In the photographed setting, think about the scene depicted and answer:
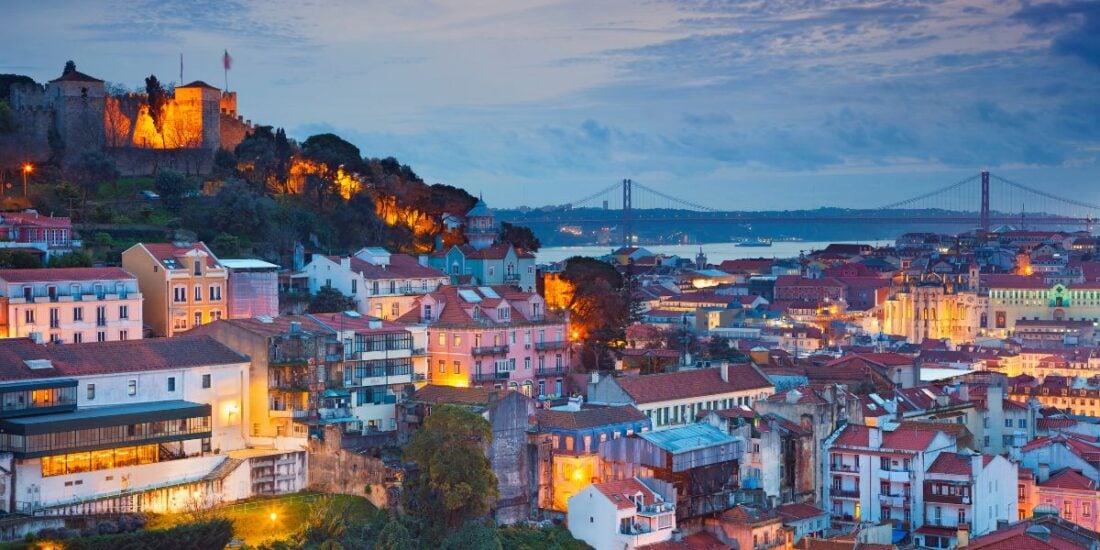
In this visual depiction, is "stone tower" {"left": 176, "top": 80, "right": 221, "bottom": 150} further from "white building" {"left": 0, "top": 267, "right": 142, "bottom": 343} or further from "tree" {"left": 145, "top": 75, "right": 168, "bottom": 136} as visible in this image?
"white building" {"left": 0, "top": 267, "right": 142, "bottom": 343}

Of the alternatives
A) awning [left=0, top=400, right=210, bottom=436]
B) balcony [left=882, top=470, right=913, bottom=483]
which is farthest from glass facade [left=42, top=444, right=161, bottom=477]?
balcony [left=882, top=470, right=913, bottom=483]

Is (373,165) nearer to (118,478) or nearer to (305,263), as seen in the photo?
(305,263)

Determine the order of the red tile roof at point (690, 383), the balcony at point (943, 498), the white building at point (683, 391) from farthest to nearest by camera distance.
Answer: the red tile roof at point (690, 383) < the white building at point (683, 391) < the balcony at point (943, 498)

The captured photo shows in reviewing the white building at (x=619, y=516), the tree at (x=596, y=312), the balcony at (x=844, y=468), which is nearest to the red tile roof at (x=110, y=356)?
the white building at (x=619, y=516)

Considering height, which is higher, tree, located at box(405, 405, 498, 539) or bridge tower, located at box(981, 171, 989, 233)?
bridge tower, located at box(981, 171, 989, 233)

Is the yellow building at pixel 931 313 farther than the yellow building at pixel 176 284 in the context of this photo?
Yes

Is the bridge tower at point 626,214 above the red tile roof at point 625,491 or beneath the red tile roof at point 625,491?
above

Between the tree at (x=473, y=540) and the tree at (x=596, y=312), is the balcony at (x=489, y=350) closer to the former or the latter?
the tree at (x=596, y=312)

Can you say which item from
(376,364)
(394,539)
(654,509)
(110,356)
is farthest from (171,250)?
(654,509)
